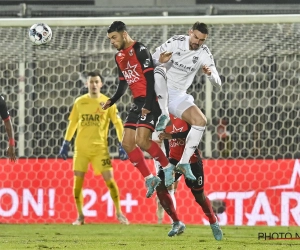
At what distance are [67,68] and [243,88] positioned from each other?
7.28ft

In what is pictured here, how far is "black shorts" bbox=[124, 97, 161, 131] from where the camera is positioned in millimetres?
8078

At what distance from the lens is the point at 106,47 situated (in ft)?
35.9

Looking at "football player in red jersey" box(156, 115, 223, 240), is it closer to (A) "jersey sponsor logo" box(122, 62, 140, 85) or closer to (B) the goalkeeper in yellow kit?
(A) "jersey sponsor logo" box(122, 62, 140, 85)

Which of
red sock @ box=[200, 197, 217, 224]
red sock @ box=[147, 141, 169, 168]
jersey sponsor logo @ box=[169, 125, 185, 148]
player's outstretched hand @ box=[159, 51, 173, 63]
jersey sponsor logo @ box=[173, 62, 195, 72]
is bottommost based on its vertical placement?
red sock @ box=[200, 197, 217, 224]

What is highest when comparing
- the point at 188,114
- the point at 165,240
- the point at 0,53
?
the point at 0,53

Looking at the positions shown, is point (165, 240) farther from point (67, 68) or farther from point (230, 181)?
point (67, 68)

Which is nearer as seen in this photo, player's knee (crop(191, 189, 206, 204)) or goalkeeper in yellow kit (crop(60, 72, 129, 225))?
player's knee (crop(191, 189, 206, 204))

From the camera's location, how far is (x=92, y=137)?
Result: 1078 cm

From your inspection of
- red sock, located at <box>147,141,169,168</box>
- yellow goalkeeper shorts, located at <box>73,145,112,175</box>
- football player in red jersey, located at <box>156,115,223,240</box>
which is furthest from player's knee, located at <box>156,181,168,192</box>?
yellow goalkeeper shorts, located at <box>73,145,112,175</box>

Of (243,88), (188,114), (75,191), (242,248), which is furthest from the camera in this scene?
(243,88)

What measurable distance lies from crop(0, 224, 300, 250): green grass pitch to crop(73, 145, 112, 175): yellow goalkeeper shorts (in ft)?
2.32

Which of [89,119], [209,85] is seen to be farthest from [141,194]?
[209,85]

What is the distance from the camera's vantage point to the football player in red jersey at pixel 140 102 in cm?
807

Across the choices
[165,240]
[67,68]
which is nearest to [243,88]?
[67,68]
